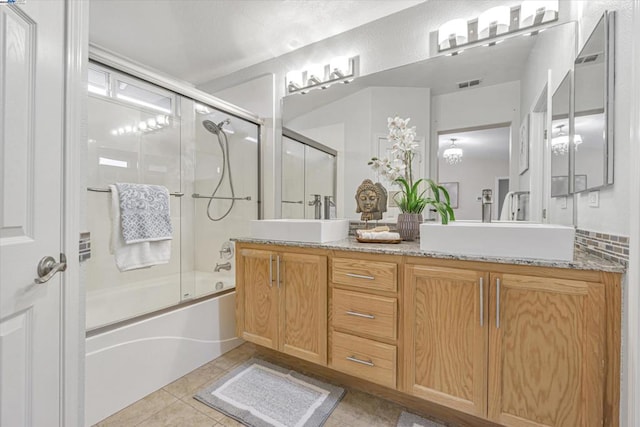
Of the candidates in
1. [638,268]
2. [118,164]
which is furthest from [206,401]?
[638,268]

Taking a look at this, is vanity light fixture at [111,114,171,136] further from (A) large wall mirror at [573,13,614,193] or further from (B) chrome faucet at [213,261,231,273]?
(A) large wall mirror at [573,13,614,193]

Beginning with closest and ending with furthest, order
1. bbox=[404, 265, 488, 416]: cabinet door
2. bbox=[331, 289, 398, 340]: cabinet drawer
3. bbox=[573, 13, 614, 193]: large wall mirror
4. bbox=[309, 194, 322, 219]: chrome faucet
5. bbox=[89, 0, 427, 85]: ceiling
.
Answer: bbox=[573, 13, 614, 193]: large wall mirror, bbox=[404, 265, 488, 416]: cabinet door, bbox=[331, 289, 398, 340]: cabinet drawer, bbox=[89, 0, 427, 85]: ceiling, bbox=[309, 194, 322, 219]: chrome faucet

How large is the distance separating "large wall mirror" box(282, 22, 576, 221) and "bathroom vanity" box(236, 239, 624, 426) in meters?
0.66

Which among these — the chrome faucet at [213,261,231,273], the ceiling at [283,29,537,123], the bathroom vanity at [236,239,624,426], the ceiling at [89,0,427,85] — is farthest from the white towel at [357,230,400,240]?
the ceiling at [89,0,427,85]

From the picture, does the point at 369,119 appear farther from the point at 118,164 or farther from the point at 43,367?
the point at 43,367

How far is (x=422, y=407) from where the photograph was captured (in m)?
1.51

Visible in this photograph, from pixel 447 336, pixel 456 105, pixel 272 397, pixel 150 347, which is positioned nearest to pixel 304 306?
pixel 272 397

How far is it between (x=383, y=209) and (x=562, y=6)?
56.8 inches

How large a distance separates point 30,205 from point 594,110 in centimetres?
209

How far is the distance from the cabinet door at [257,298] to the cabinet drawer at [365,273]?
0.46 meters

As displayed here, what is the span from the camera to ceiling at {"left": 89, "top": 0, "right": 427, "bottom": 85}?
1893mm

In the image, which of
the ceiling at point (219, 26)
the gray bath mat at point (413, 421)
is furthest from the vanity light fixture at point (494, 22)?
the gray bath mat at point (413, 421)

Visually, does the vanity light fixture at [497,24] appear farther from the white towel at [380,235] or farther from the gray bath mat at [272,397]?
the gray bath mat at [272,397]

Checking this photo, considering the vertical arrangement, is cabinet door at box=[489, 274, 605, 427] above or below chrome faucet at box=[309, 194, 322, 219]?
below
